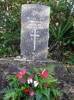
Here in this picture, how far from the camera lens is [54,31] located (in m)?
7.49

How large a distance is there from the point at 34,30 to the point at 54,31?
3.03 feet

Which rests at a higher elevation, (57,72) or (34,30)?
(34,30)

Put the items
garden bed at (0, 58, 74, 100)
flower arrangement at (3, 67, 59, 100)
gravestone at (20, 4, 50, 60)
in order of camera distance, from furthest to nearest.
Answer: gravestone at (20, 4, 50, 60), garden bed at (0, 58, 74, 100), flower arrangement at (3, 67, 59, 100)

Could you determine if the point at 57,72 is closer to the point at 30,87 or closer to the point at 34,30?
the point at 34,30

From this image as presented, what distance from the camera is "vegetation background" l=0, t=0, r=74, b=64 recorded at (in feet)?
24.0

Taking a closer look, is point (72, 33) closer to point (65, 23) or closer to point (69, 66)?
point (65, 23)

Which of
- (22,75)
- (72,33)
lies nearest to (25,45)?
(72,33)

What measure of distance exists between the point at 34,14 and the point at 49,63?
3.44ft

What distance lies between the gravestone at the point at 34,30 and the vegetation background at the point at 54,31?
1.59 feet

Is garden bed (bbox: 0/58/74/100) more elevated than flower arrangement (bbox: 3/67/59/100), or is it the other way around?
flower arrangement (bbox: 3/67/59/100)

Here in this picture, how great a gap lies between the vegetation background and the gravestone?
1.59 ft

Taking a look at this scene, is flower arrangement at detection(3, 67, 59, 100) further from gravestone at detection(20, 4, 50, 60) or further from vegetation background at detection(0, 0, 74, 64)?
A: vegetation background at detection(0, 0, 74, 64)

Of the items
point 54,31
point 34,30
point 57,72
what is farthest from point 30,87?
point 54,31

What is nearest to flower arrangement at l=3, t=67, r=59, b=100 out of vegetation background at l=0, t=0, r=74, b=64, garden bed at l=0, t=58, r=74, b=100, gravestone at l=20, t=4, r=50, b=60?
garden bed at l=0, t=58, r=74, b=100
